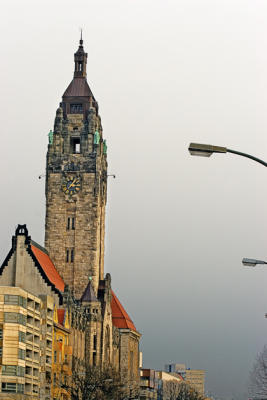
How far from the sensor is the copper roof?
445 ft

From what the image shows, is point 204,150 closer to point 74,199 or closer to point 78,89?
point 74,199

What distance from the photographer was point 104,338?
426 ft

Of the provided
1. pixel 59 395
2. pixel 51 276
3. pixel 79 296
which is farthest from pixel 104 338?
pixel 59 395

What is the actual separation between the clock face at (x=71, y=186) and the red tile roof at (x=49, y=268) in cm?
1002

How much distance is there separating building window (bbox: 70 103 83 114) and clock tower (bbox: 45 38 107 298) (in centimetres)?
120

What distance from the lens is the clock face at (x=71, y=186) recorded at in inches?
5119

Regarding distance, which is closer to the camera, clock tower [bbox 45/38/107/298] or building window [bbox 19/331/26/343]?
building window [bbox 19/331/26/343]

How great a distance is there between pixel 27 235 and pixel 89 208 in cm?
1354

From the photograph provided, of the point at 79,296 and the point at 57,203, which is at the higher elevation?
the point at 57,203

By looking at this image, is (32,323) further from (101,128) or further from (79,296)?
(101,128)

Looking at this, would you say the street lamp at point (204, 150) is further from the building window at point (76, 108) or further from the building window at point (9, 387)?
the building window at point (76, 108)

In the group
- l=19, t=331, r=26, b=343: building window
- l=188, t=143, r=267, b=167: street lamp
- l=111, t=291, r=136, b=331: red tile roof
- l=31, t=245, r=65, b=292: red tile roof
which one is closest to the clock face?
l=31, t=245, r=65, b=292: red tile roof

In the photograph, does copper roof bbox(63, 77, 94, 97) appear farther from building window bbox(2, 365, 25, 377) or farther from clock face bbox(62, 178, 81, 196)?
building window bbox(2, 365, 25, 377)

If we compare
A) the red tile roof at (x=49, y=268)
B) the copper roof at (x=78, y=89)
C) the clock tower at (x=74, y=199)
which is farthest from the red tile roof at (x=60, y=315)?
the copper roof at (x=78, y=89)
